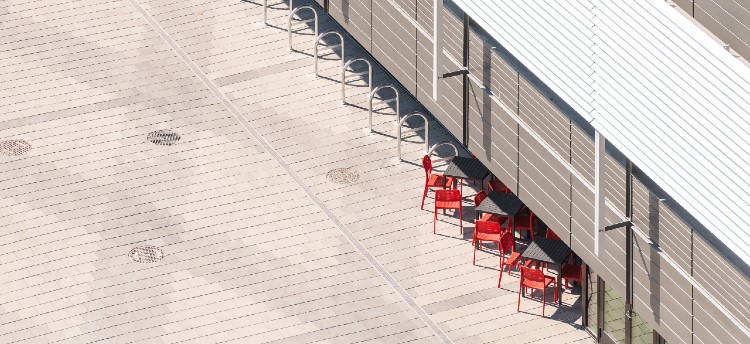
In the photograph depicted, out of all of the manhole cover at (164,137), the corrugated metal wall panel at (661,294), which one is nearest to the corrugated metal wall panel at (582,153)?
the corrugated metal wall panel at (661,294)

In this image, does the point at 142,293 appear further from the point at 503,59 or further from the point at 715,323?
the point at 715,323

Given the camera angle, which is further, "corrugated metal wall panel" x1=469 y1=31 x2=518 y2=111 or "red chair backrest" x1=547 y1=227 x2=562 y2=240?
"red chair backrest" x1=547 y1=227 x2=562 y2=240

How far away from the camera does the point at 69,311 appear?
1603 inches

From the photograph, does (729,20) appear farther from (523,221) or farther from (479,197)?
(479,197)

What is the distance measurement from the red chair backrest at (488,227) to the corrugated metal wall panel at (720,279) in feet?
26.8

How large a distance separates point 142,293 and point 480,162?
291 inches

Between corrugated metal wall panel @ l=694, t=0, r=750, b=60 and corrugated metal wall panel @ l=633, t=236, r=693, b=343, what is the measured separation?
15.3 feet

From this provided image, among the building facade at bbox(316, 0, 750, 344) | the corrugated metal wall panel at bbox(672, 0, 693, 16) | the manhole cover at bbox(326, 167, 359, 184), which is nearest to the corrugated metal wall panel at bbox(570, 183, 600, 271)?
the building facade at bbox(316, 0, 750, 344)

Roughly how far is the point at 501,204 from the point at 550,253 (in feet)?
6.71

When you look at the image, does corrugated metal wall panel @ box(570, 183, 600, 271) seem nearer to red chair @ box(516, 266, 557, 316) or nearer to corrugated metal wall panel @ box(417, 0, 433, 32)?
red chair @ box(516, 266, 557, 316)

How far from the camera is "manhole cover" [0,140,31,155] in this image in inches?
1800

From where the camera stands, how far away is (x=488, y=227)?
42.2 meters

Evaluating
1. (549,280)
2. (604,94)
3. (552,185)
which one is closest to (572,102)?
(604,94)

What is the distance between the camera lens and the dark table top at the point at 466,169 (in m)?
43.8
